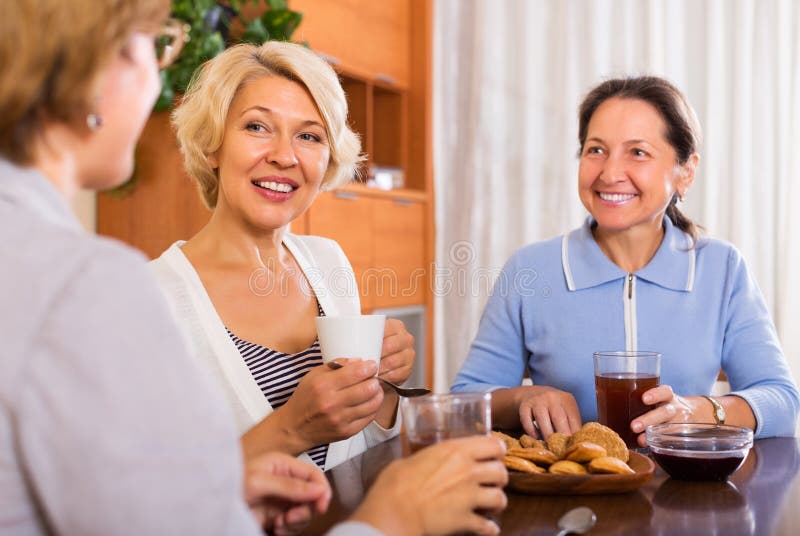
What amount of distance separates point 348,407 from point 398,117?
3228mm

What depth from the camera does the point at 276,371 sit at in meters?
1.67

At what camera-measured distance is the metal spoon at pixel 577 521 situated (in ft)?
3.15

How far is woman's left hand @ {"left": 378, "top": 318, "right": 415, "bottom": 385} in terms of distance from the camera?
1.56m

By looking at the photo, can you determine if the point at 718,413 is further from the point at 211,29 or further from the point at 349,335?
the point at 211,29

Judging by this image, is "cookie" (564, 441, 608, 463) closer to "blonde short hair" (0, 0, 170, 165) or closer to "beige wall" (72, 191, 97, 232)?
"blonde short hair" (0, 0, 170, 165)

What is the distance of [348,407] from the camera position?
4.42 ft

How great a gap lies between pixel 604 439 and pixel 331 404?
0.43 m

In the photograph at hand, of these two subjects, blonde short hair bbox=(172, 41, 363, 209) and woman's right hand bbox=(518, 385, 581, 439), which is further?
blonde short hair bbox=(172, 41, 363, 209)

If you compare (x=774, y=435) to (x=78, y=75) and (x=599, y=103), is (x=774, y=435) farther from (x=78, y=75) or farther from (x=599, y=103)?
(x=78, y=75)

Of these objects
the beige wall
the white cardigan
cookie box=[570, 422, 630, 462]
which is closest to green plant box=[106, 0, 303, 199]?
the beige wall

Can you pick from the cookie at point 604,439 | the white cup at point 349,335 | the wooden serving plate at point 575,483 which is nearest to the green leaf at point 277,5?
the white cup at point 349,335

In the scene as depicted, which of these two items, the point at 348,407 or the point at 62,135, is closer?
the point at 62,135

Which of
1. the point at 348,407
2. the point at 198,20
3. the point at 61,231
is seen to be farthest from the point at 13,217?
the point at 198,20

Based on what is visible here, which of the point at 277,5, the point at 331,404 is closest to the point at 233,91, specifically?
the point at 331,404
